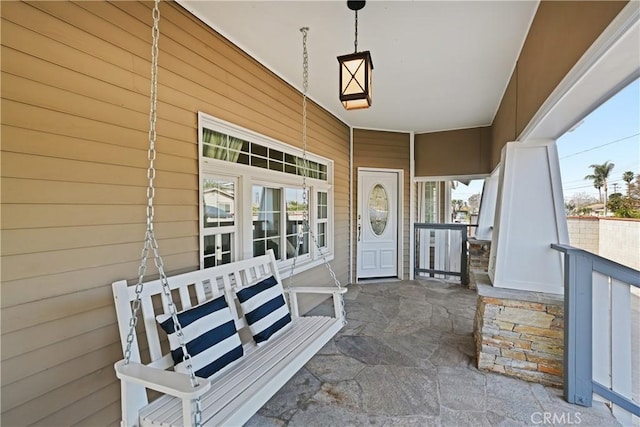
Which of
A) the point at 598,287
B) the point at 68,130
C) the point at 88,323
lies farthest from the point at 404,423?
the point at 68,130

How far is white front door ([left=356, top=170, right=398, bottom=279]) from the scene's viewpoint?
6.02 metres

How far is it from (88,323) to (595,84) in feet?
10.4

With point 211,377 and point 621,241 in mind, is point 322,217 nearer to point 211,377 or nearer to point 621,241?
point 211,377

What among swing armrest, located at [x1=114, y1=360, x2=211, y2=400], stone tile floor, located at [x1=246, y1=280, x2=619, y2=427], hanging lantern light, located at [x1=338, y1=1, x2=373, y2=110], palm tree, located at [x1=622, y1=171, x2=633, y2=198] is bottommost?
stone tile floor, located at [x1=246, y1=280, x2=619, y2=427]

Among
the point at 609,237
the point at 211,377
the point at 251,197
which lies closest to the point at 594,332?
the point at 609,237

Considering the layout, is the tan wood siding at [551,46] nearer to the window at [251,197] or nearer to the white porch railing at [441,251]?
the window at [251,197]

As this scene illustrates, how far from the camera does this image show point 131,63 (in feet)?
6.45

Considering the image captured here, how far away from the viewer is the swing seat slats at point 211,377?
1420 millimetres

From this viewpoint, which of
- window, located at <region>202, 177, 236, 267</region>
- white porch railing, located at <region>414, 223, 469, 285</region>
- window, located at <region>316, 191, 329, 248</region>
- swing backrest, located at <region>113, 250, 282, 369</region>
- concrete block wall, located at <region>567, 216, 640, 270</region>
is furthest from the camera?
white porch railing, located at <region>414, 223, 469, 285</region>

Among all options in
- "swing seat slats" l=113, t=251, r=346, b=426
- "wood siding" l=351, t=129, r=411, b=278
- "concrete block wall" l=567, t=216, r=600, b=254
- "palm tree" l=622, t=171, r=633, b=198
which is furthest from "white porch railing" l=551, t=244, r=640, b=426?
"wood siding" l=351, t=129, r=411, b=278

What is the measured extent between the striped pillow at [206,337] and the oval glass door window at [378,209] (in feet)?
14.6

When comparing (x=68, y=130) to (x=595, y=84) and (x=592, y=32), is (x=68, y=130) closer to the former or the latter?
(x=592, y=32)

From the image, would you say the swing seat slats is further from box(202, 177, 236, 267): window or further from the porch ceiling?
the porch ceiling

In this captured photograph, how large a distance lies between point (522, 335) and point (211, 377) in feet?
8.33
